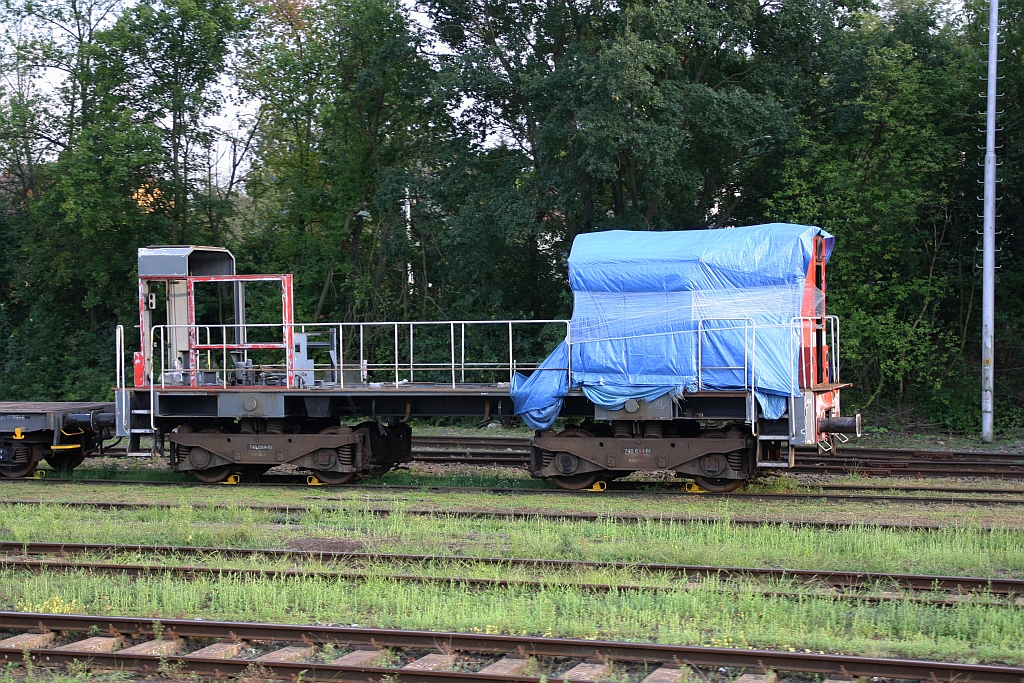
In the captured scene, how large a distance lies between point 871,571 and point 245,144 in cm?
2851

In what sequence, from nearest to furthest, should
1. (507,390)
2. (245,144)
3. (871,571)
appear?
(871,571)
(507,390)
(245,144)

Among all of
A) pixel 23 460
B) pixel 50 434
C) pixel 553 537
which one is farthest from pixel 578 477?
pixel 23 460

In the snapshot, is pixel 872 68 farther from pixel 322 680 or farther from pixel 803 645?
pixel 322 680

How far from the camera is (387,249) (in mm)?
28031

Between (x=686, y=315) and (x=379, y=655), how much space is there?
8.11 metres

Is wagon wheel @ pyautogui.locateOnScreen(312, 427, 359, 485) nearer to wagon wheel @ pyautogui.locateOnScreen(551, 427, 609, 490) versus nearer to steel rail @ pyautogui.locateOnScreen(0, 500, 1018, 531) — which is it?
steel rail @ pyautogui.locateOnScreen(0, 500, 1018, 531)

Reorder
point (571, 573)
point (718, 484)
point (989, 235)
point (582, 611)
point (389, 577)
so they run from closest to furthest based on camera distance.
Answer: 1. point (582, 611)
2. point (389, 577)
3. point (571, 573)
4. point (718, 484)
5. point (989, 235)

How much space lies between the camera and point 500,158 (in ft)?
88.3

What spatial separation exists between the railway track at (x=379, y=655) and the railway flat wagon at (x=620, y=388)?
6593 mm

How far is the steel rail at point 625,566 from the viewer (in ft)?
29.0

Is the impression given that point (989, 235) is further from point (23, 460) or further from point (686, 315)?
point (23, 460)

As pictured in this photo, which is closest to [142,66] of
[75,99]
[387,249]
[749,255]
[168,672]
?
[75,99]

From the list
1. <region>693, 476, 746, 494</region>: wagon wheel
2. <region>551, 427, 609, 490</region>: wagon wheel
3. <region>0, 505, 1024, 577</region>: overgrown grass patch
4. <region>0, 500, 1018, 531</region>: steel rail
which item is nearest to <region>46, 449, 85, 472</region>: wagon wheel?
<region>0, 500, 1018, 531</region>: steel rail

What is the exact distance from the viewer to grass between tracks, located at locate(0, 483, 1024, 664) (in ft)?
25.2
